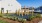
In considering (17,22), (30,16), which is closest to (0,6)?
(17,22)

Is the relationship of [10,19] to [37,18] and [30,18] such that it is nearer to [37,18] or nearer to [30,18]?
[30,18]

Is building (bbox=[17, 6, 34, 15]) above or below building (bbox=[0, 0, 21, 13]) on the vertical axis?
below

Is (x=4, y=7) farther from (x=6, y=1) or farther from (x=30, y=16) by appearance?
(x=30, y=16)

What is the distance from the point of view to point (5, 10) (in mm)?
2229

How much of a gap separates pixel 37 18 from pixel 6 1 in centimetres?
72

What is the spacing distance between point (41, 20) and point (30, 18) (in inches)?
9.1

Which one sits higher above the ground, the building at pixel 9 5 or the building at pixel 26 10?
the building at pixel 9 5

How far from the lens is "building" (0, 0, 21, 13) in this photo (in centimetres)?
222

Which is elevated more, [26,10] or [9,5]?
[9,5]

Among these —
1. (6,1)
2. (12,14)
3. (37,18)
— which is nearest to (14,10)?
(12,14)

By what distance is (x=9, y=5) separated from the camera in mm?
2223

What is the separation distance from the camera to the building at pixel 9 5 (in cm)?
222

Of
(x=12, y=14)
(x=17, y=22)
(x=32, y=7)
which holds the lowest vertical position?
(x=17, y=22)

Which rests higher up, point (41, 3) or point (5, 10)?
point (41, 3)
